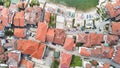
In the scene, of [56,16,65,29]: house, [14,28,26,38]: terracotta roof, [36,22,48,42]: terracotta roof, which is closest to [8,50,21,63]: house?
[14,28,26,38]: terracotta roof

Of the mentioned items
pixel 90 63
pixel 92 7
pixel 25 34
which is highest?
pixel 92 7

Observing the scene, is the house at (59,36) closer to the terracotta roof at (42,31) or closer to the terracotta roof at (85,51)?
the terracotta roof at (42,31)

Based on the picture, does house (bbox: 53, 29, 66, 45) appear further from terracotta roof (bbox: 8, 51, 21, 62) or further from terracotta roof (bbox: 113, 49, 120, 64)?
terracotta roof (bbox: 113, 49, 120, 64)

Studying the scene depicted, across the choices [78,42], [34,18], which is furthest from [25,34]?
[78,42]

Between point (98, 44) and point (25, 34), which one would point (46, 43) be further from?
point (98, 44)

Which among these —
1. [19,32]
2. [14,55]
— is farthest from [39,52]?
[19,32]

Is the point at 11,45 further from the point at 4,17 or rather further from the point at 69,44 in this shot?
the point at 69,44
